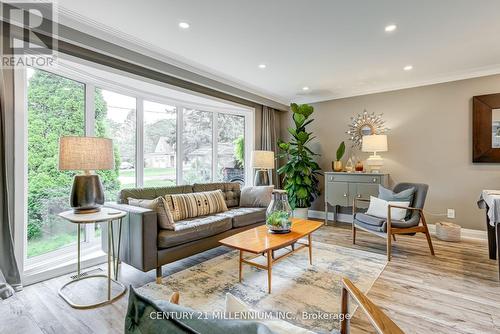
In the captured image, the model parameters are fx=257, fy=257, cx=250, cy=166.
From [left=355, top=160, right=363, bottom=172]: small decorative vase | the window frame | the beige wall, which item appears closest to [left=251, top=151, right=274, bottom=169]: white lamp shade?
the window frame

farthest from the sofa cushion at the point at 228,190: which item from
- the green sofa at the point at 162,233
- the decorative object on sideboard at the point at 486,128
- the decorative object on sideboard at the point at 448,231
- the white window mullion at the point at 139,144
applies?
the decorative object on sideboard at the point at 486,128

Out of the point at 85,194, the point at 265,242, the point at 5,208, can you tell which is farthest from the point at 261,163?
the point at 5,208

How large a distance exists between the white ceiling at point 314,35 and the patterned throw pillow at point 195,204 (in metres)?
1.72

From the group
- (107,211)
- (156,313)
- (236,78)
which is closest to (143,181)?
(107,211)

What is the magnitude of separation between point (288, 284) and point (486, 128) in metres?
3.69

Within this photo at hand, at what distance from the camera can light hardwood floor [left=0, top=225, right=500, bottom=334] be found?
5.78 feet

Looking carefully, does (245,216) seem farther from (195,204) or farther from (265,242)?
(265,242)

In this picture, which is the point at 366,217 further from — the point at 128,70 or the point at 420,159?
the point at 128,70

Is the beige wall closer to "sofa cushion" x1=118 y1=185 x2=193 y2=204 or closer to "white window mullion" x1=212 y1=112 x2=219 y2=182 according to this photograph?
"white window mullion" x1=212 y1=112 x2=219 y2=182

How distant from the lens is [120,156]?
3510mm

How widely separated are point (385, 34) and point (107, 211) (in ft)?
10.8

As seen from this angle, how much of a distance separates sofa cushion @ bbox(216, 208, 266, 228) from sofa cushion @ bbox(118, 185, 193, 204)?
2.08 ft

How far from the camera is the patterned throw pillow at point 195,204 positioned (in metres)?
3.06

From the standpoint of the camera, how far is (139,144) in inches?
146
